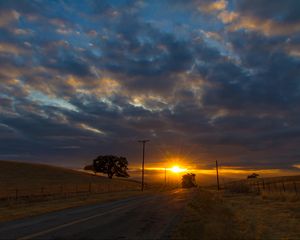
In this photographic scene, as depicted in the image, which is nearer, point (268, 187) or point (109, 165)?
point (268, 187)

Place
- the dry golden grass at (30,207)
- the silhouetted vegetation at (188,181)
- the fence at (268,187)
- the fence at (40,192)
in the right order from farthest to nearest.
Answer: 1. the silhouetted vegetation at (188,181)
2. the fence at (268,187)
3. the fence at (40,192)
4. the dry golden grass at (30,207)

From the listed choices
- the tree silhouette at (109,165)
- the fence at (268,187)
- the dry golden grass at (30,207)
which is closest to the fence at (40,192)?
the dry golden grass at (30,207)

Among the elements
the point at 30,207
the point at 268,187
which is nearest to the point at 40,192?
the point at 30,207

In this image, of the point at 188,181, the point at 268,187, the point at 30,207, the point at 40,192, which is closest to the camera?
the point at 30,207

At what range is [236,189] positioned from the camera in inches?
2361

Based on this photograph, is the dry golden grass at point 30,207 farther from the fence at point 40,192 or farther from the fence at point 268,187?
the fence at point 268,187

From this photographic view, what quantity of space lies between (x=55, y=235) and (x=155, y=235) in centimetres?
307

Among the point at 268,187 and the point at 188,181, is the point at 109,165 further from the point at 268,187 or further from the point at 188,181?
the point at 268,187

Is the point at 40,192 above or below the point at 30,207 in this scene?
above

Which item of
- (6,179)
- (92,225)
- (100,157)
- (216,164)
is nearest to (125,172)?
(100,157)

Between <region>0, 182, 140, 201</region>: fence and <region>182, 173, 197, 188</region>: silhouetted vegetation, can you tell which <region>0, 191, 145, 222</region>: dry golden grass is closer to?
<region>0, 182, 140, 201</region>: fence

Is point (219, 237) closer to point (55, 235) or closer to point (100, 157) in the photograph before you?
point (55, 235)

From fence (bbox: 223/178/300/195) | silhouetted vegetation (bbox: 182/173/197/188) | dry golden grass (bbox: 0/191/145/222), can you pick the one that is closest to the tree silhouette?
silhouetted vegetation (bbox: 182/173/197/188)

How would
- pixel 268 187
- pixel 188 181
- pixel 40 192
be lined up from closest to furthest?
pixel 40 192 → pixel 268 187 → pixel 188 181
